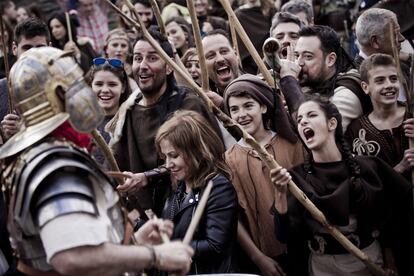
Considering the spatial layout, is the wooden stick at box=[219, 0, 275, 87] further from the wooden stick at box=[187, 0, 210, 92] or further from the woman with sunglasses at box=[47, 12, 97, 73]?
the woman with sunglasses at box=[47, 12, 97, 73]

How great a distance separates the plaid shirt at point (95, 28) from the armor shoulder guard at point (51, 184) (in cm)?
645

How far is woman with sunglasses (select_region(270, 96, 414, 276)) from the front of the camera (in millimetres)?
4586

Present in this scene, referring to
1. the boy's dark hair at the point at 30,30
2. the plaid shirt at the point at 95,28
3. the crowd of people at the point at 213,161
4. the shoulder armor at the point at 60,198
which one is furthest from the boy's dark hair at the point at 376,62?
the plaid shirt at the point at 95,28

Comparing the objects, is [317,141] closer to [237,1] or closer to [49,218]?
[49,218]

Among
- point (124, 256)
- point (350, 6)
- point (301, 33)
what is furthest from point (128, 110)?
point (350, 6)

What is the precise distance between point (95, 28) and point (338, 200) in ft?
19.9

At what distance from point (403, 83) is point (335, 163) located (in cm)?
58

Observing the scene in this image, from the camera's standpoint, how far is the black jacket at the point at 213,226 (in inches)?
179

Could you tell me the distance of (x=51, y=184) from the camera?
10.8 feet

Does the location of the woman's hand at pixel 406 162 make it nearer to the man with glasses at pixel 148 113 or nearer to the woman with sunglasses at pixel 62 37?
the man with glasses at pixel 148 113

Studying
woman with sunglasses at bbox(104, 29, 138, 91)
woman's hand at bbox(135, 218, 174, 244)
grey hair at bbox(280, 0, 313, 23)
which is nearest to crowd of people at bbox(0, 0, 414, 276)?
woman's hand at bbox(135, 218, 174, 244)

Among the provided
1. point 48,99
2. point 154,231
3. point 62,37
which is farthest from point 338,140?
point 62,37

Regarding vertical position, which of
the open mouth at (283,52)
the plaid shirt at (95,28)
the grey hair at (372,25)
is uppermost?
the plaid shirt at (95,28)

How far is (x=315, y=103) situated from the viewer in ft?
15.6
